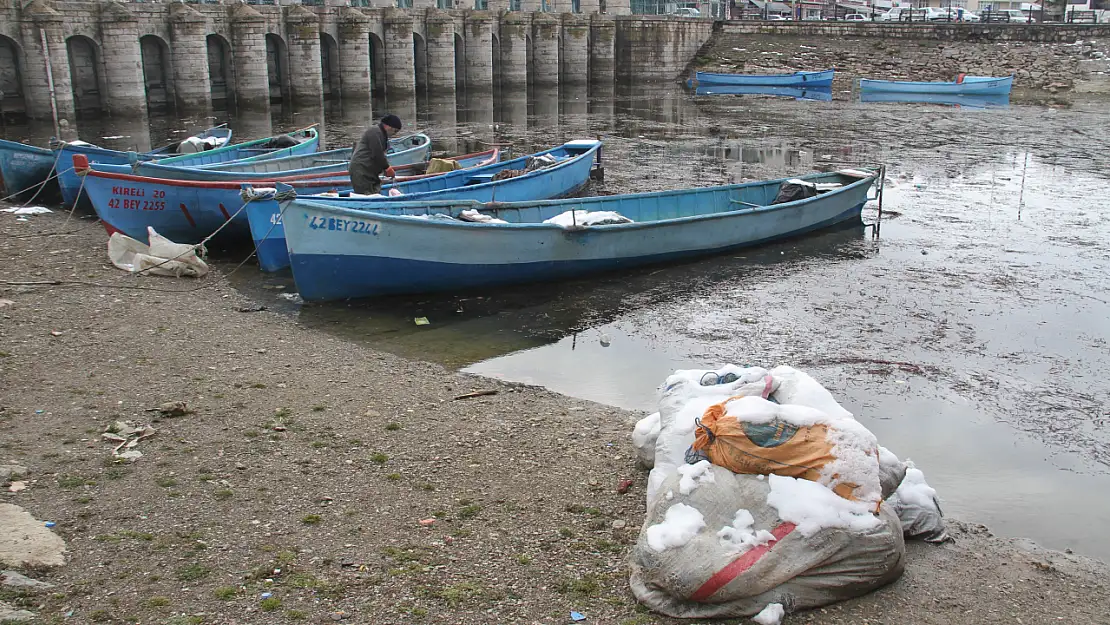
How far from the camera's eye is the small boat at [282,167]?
48.6 feet

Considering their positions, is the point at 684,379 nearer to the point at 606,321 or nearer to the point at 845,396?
the point at 845,396

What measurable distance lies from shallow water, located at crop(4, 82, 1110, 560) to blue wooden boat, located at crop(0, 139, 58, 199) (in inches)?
255

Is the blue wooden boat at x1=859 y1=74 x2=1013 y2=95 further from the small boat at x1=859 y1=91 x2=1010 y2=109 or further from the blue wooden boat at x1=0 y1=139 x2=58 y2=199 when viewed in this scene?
the blue wooden boat at x1=0 y1=139 x2=58 y2=199

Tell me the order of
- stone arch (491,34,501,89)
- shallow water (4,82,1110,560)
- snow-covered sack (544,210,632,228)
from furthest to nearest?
1. stone arch (491,34,501,89)
2. snow-covered sack (544,210,632,228)
3. shallow water (4,82,1110,560)

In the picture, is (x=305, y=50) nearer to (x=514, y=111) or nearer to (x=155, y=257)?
(x=514, y=111)

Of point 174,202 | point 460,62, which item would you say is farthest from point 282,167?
point 460,62

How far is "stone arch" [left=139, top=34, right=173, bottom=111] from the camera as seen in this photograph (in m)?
37.6

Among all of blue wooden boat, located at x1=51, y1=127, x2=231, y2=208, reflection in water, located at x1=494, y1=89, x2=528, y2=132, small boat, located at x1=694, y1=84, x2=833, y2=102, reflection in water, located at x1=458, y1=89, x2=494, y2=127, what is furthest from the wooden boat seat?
small boat, located at x1=694, y1=84, x2=833, y2=102

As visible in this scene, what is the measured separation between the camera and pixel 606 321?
11711 millimetres

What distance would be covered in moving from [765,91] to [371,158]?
40.5 meters

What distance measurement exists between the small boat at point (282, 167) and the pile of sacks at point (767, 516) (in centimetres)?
1051

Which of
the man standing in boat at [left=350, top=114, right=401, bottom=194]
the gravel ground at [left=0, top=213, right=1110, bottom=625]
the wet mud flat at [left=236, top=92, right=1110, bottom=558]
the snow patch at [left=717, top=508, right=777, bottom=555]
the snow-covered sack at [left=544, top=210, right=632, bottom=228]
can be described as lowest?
the wet mud flat at [left=236, top=92, right=1110, bottom=558]

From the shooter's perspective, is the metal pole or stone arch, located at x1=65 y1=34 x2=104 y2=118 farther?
stone arch, located at x1=65 y1=34 x2=104 y2=118

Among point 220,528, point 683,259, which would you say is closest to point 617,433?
point 220,528
